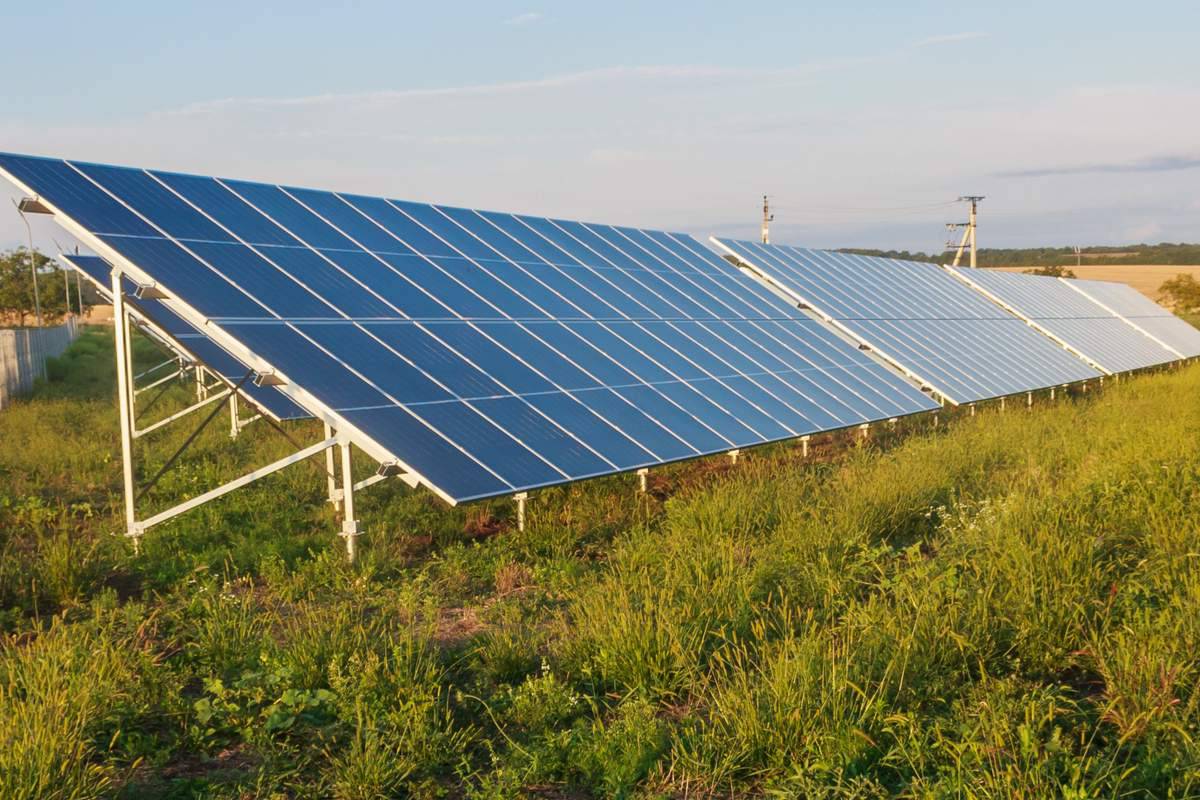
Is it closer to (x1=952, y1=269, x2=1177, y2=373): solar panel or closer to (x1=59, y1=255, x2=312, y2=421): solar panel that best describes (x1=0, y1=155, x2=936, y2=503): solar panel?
(x1=59, y1=255, x2=312, y2=421): solar panel

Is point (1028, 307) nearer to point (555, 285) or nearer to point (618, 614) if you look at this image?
point (555, 285)

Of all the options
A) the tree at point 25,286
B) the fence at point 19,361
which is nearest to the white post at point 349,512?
the fence at point 19,361

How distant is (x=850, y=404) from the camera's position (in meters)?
16.9

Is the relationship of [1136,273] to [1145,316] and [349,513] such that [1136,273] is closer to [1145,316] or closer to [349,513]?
[1145,316]

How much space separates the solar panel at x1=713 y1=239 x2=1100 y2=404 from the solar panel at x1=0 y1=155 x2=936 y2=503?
3.22m

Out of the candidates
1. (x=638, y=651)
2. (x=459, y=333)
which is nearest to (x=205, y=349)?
(x=459, y=333)

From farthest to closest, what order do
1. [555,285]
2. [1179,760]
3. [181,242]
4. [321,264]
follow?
[555,285]
[321,264]
[181,242]
[1179,760]

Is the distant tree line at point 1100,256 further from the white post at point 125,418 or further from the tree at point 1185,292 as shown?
the white post at point 125,418

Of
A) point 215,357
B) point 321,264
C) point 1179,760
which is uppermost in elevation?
point 321,264

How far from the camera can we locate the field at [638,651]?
5.63 m

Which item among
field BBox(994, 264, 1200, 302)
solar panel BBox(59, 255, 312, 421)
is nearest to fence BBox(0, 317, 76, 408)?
solar panel BBox(59, 255, 312, 421)

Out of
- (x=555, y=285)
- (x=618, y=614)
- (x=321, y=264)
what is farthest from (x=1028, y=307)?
(x=618, y=614)

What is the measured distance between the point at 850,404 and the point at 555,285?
498 cm

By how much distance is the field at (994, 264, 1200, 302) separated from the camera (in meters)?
122
